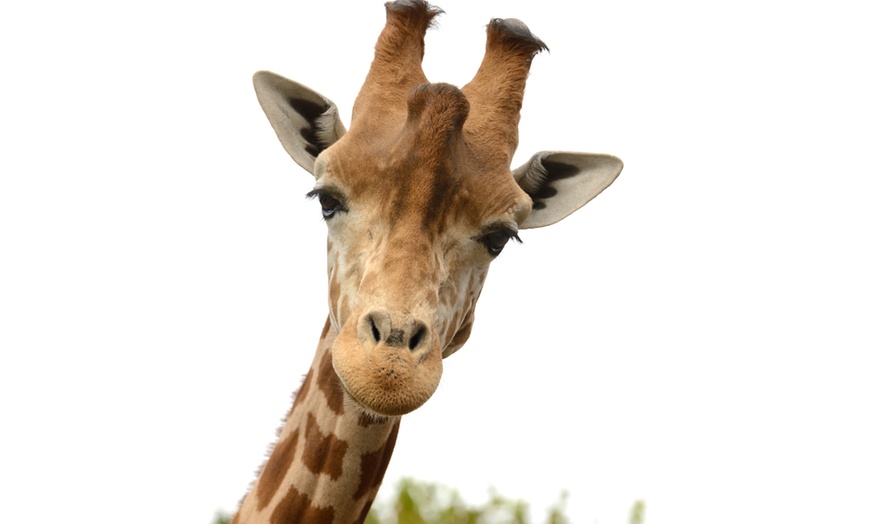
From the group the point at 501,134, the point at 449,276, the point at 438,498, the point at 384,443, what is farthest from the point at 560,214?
the point at 438,498

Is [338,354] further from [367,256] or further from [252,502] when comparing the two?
[252,502]

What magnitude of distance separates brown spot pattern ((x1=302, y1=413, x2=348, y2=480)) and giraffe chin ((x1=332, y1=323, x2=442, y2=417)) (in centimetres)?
100

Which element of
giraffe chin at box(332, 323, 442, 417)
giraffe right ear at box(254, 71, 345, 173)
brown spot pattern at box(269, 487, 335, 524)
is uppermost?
giraffe right ear at box(254, 71, 345, 173)

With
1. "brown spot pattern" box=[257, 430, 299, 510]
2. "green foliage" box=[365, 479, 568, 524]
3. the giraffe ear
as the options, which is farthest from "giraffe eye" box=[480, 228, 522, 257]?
"green foliage" box=[365, 479, 568, 524]

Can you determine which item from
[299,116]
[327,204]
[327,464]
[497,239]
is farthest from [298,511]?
[299,116]

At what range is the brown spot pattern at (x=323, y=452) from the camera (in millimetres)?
5914

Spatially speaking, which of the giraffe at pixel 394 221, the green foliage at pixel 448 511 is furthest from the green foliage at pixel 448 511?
the giraffe at pixel 394 221

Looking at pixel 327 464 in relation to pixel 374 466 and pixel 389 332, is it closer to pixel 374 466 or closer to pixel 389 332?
pixel 374 466

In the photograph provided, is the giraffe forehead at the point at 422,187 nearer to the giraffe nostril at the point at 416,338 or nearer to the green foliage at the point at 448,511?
the giraffe nostril at the point at 416,338

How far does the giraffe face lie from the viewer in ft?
16.2

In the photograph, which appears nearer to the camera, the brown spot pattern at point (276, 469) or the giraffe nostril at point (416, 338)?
the giraffe nostril at point (416, 338)

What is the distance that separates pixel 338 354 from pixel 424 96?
1395 millimetres

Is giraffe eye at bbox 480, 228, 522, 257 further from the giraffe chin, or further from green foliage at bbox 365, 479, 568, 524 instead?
green foliage at bbox 365, 479, 568, 524

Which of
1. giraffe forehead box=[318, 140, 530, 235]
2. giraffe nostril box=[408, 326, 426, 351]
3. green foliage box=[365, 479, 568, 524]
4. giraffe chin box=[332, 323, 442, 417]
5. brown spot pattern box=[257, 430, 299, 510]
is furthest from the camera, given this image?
green foliage box=[365, 479, 568, 524]
